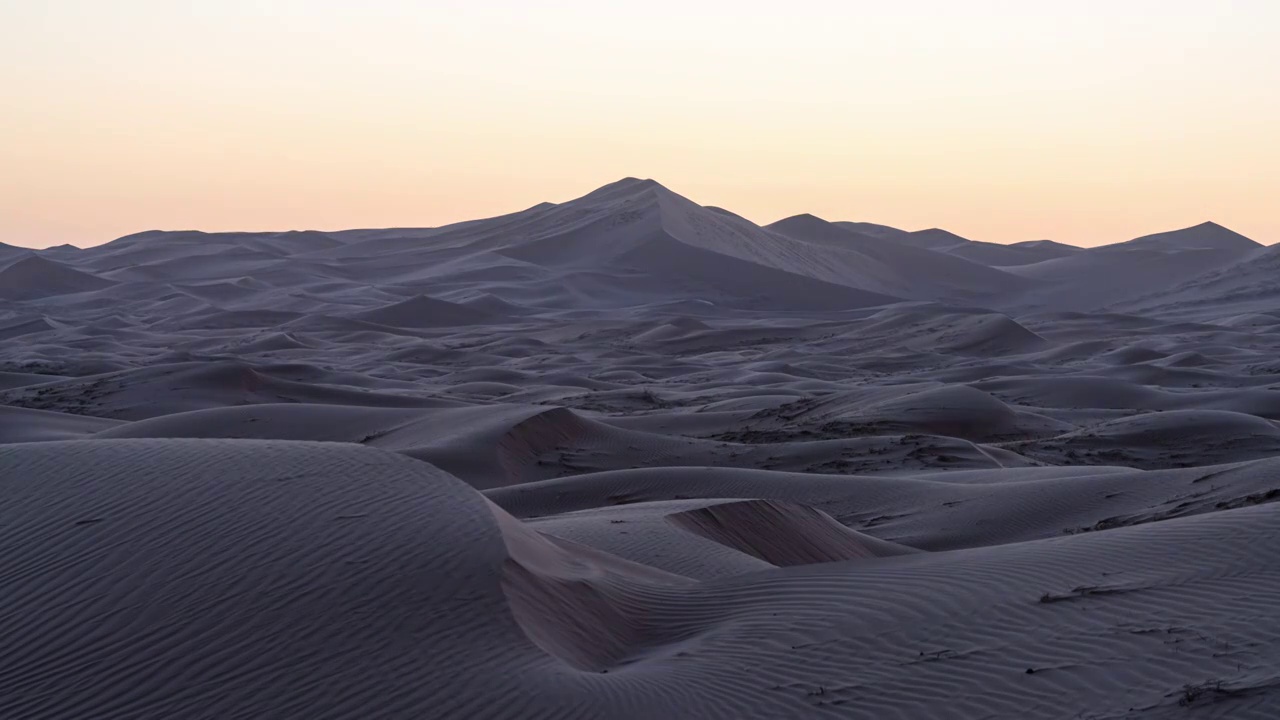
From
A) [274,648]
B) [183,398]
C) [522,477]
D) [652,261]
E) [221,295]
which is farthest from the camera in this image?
[652,261]

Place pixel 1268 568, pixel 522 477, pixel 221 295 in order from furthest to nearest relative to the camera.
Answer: pixel 221 295, pixel 522 477, pixel 1268 568

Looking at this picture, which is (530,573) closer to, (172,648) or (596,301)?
(172,648)

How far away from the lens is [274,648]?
373 centimetres

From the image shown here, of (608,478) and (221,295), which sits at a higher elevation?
(221,295)

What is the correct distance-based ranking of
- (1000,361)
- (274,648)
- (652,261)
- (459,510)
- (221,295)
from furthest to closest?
(652,261) < (221,295) < (1000,361) < (459,510) < (274,648)

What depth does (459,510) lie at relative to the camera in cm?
466

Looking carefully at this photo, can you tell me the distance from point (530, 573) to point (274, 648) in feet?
2.90

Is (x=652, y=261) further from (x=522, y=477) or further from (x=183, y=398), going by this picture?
(x=522, y=477)

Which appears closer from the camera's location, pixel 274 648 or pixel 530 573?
pixel 274 648

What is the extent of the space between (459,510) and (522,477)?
540 cm

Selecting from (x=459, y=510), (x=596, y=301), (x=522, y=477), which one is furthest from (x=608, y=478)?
(x=596, y=301)

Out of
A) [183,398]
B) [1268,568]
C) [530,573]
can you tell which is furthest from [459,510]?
[183,398]

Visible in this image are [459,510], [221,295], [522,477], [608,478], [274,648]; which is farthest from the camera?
[221,295]

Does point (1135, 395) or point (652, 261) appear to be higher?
point (652, 261)
